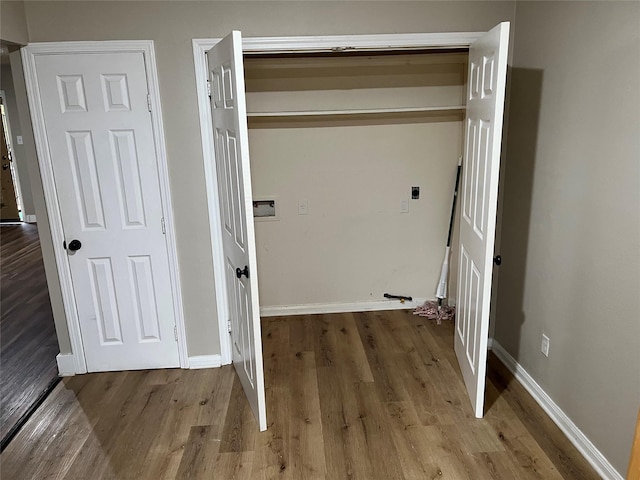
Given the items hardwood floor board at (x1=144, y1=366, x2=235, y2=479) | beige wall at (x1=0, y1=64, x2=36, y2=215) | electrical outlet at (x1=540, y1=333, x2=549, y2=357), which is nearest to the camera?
hardwood floor board at (x1=144, y1=366, x2=235, y2=479)

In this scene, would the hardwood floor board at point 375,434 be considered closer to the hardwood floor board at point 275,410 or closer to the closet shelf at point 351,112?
the hardwood floor board at point 275,410

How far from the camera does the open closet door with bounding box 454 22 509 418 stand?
7.06 feet

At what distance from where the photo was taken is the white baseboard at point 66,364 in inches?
122

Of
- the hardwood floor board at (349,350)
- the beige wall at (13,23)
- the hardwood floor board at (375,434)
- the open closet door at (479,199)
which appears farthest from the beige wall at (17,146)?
the open closet door at (479,199)

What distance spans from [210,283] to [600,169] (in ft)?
7.53

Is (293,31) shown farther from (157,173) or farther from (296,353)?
(296,353)

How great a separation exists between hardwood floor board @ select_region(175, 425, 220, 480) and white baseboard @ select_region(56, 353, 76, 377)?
3.68ft

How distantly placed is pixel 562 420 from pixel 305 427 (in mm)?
1375

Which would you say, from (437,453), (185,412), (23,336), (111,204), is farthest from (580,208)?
(23,336)

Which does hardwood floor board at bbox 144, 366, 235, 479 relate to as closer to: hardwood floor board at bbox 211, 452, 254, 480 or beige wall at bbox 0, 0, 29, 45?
hardwood floor board at bbox 211, 452, 254, 480

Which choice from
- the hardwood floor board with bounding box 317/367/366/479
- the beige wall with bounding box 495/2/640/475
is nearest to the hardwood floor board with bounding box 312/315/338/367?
the hardwood floor board with bounding box 317/367/366/479

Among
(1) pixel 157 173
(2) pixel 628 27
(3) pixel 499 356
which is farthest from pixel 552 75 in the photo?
(1) pixel 157 173

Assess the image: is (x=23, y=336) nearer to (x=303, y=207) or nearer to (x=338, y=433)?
(x=303, y=207)

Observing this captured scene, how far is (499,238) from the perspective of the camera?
309 cm
